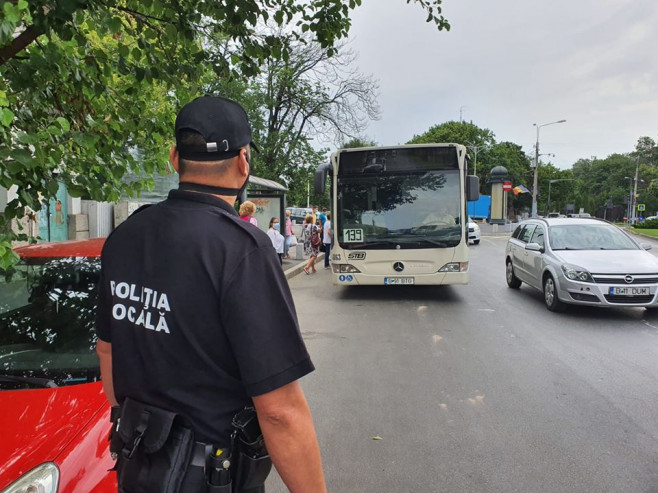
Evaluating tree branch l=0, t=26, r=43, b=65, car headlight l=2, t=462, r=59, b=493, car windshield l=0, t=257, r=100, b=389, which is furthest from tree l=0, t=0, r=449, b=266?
car headlight l=2, t=462, r=59, b=493

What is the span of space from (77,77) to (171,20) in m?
0.83

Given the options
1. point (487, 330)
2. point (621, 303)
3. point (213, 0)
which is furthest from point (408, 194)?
point (213, 0)

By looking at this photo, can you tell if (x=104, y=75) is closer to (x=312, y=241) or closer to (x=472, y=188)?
(x=472, y=188)

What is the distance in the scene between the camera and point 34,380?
2.45m

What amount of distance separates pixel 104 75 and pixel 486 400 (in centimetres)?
434

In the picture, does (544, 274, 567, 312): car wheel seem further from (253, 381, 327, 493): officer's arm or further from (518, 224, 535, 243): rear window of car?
(253, 381, 327, 493): officer's arm

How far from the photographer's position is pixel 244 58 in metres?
4.05

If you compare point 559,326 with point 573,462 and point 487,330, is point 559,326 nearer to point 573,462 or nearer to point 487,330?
point 487,330

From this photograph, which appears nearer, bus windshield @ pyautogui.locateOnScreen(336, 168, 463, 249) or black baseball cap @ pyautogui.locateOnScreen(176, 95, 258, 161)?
black baseball cap @ pyautogui.locateOnScreen(176, 95, 258, 161)

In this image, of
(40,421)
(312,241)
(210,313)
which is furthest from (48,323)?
(312,241)

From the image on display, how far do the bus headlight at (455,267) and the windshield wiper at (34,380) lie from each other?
7.46 metres

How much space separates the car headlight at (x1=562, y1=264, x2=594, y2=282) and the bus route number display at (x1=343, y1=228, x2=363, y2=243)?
3.62m

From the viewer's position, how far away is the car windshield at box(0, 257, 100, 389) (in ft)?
8.32

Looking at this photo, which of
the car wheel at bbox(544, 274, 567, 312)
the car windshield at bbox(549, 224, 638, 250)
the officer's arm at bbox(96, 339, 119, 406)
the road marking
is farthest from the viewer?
the car windshield at bbox(549, 224, 638, 250)
